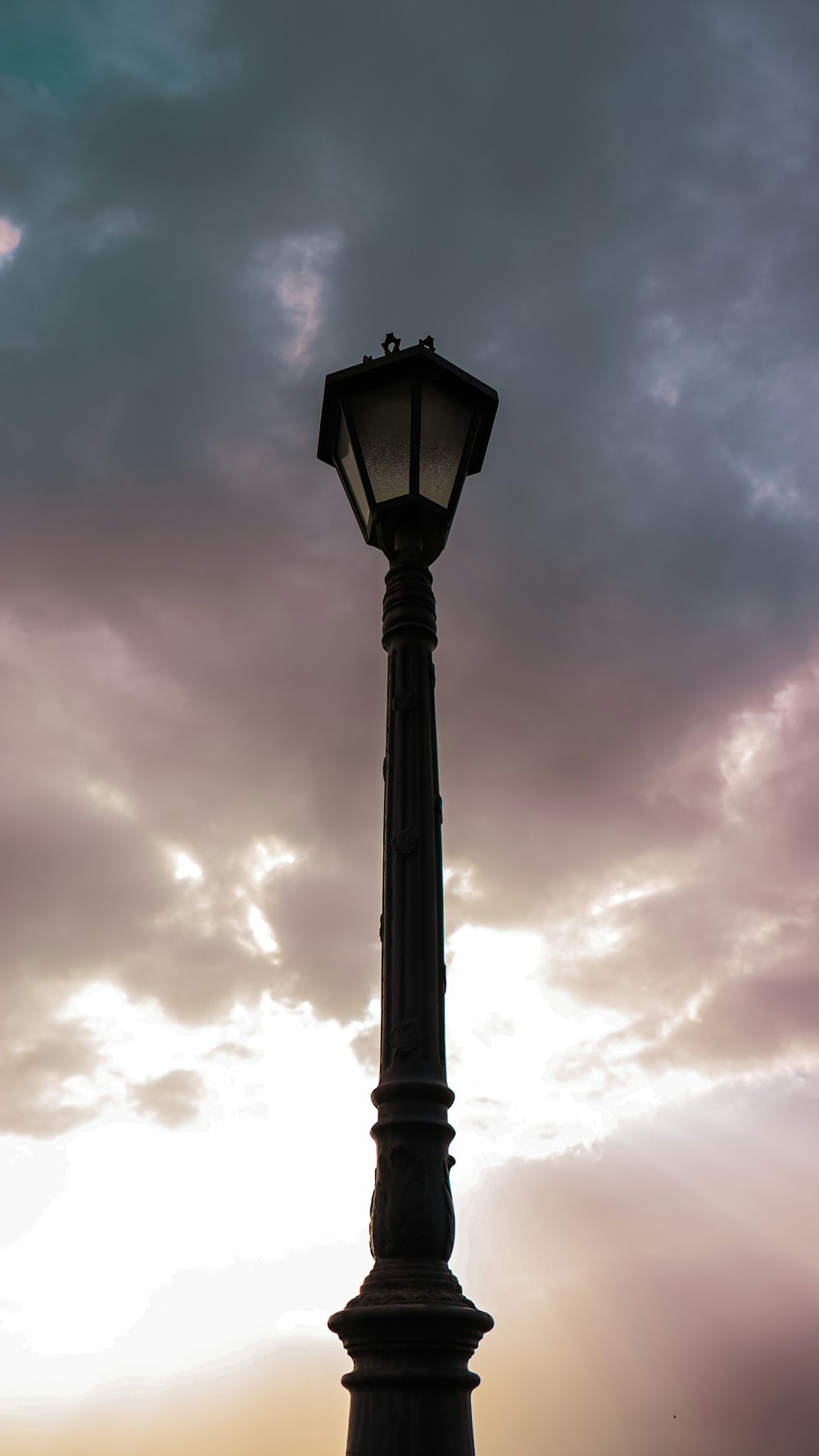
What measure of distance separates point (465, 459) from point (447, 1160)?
3.96 meters

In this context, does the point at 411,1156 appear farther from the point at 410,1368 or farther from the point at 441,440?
the point at 441,440

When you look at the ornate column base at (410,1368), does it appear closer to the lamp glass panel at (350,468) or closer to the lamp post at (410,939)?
the lamp post at (410,939)

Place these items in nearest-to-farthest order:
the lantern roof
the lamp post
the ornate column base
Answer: the ornate column base
the lamp post
the lantern roof

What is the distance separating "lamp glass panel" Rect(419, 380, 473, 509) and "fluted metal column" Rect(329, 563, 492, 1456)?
0.72 m

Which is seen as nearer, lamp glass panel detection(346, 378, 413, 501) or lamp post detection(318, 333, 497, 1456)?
lamp post detection(318, 333, 497, 1456)

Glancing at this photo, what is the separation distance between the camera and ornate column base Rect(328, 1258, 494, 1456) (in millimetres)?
4262

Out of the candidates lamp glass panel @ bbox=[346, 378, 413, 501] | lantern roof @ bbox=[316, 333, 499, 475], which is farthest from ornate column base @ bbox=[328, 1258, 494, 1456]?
lantern roof @ bbox=[316, 333, 499, 475]

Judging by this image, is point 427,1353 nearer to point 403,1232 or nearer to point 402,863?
point 403,1232

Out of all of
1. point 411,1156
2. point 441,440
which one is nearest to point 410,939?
point 411,1156

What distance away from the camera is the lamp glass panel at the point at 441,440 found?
6438 millimetres

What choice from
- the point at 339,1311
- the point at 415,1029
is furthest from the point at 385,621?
the point at 339,1311

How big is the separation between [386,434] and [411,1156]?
3942mm

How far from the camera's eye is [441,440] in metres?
6.53

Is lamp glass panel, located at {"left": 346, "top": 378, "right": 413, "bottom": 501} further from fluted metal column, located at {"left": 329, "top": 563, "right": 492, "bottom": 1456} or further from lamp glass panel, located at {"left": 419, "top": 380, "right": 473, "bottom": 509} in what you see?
fluted metal column, located at {"left": 329, "top": 563, "right": 492, "bottom": 1456}
